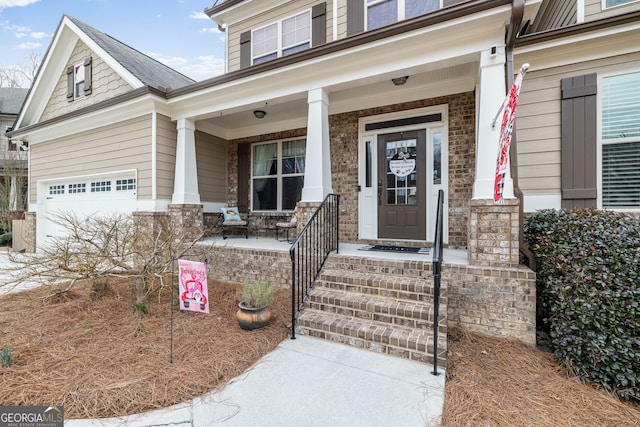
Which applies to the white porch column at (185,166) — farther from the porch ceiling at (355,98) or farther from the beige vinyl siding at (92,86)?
the beige vinyl siding at (92,86)

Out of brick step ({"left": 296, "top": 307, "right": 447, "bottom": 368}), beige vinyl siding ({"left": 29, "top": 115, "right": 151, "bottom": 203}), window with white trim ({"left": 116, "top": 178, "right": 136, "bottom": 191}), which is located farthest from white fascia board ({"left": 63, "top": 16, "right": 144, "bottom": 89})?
brick step ({"left": 296, "top": 307, "right": 447, "bottom": 368})

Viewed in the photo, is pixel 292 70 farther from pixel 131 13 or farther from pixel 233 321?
pixel 131 13

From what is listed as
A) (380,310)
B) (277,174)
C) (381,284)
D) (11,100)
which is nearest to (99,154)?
(277,174)

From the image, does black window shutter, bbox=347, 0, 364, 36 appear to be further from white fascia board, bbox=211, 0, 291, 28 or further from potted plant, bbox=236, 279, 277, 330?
potted plant, bbox=236, 279, 277, 330

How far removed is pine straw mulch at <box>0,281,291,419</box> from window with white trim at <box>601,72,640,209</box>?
14.7ft

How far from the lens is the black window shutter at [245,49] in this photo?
6664 millimetres

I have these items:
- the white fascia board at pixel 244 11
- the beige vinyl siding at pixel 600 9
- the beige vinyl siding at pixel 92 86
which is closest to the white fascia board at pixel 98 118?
the beige vinyl siding at pixel 92 86

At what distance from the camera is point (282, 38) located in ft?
20.6

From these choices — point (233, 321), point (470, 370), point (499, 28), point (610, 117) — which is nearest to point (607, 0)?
point (610, 117)

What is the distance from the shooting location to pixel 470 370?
2475mm

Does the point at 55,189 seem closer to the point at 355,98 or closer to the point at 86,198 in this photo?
the point at 86,198

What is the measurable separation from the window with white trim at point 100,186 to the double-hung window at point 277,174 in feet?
11.0

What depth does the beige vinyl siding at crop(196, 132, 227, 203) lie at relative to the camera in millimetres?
6723

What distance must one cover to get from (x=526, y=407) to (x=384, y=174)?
4037 millimetres
